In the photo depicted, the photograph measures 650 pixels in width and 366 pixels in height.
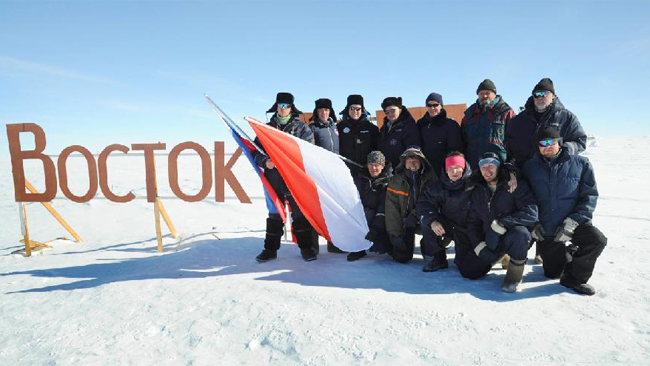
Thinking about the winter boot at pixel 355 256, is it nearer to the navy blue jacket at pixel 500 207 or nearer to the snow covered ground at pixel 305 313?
the snow covered ground at pixel 305 313

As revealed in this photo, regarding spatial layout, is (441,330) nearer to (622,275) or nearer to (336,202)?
(336,202)

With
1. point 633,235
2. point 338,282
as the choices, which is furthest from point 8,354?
point 633,235

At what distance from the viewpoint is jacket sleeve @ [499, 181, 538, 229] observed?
3.38 meters

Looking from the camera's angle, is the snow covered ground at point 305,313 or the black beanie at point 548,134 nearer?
the snow covered ground at point 305,313

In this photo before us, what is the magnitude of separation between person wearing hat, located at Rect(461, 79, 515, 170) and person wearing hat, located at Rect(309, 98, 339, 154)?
72.8 inches

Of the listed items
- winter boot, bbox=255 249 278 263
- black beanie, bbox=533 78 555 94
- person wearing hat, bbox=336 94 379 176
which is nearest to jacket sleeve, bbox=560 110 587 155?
black beanie, bbox=533 78 555 94

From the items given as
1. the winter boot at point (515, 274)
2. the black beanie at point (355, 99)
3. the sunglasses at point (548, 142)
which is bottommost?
the winter boot at point (515, 274)

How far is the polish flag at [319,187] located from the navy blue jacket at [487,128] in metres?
1.66

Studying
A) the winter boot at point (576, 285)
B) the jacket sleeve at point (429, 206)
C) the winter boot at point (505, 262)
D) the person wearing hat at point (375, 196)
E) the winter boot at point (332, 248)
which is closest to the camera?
the winter boot at point (576, 285)

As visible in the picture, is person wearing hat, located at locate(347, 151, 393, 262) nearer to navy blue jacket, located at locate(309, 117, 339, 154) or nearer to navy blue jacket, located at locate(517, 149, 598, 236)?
navy blue jacket, located at locate(309, 117, 339, 154)

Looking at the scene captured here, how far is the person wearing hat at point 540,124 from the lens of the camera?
373 cm

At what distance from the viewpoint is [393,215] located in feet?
14.1

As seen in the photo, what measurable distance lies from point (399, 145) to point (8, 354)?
4512mm

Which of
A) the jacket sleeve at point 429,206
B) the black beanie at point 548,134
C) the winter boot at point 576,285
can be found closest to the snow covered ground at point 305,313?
the winter boot at point 576,285
